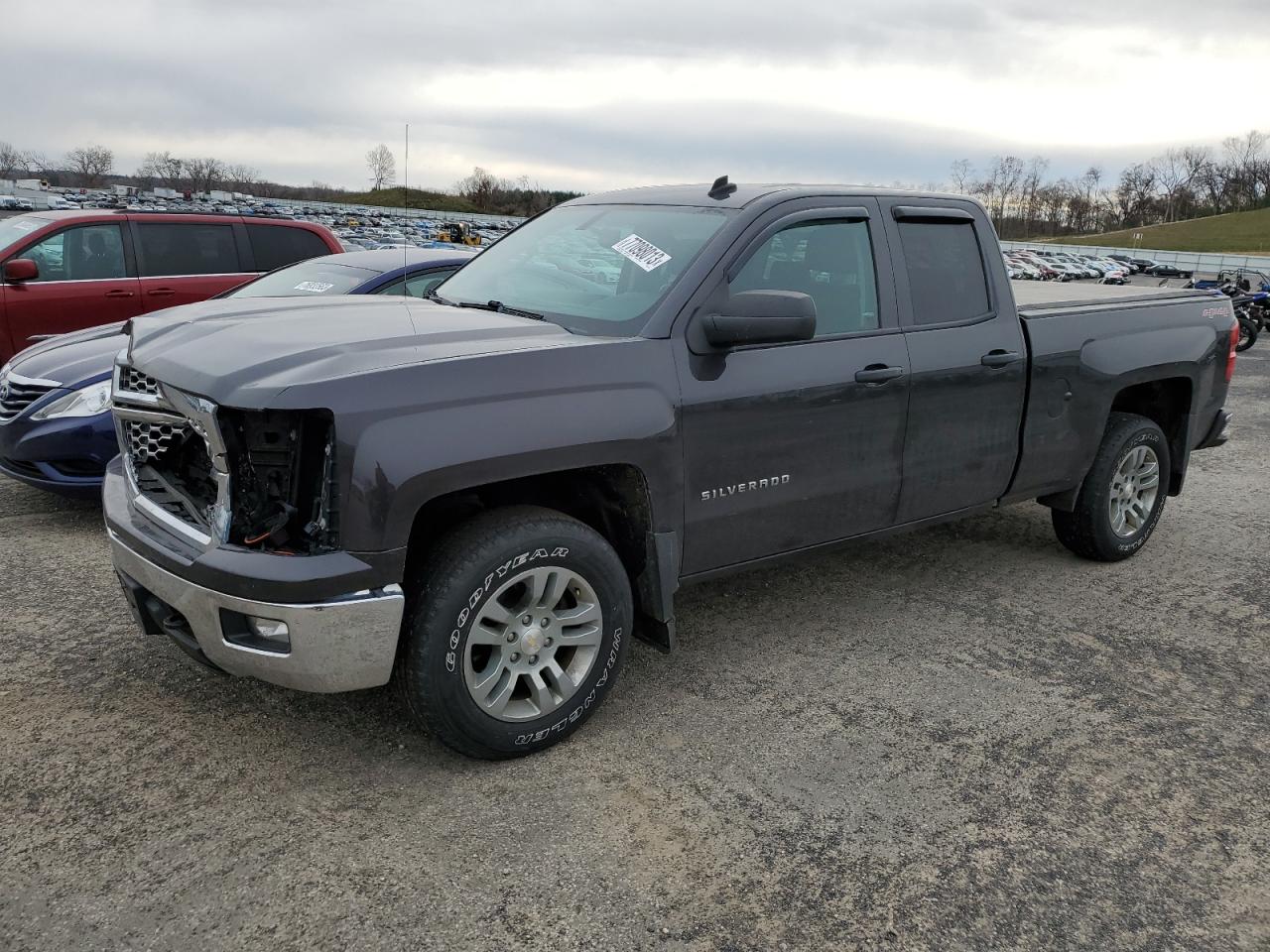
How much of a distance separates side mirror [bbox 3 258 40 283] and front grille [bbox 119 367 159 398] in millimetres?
5400

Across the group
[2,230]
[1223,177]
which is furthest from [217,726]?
[1223,177]

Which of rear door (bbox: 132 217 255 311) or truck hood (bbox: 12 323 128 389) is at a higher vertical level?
rear door (bbox: 132 217 255 311)

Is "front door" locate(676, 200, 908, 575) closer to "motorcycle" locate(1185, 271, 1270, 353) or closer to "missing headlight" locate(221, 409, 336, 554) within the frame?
"missing headlight" locate(221, 409, 336, 554)

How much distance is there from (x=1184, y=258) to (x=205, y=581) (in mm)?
86992

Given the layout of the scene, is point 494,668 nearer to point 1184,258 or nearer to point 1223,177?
point 1184,258

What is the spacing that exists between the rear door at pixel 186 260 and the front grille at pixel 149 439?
17.3ft

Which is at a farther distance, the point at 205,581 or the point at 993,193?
the point at 993,193

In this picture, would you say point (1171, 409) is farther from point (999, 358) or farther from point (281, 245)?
point (281, 245)

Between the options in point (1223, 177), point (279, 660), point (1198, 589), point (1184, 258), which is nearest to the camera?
point (279, 660)

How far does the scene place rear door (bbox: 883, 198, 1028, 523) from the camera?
4.18m

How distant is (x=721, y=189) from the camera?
4059mm

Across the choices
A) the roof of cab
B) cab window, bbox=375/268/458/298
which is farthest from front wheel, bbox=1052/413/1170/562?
cab window, bbox=375/268/458/298

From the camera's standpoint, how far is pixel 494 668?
315 centimetres

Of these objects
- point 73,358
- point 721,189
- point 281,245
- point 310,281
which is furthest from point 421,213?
point 721,189
